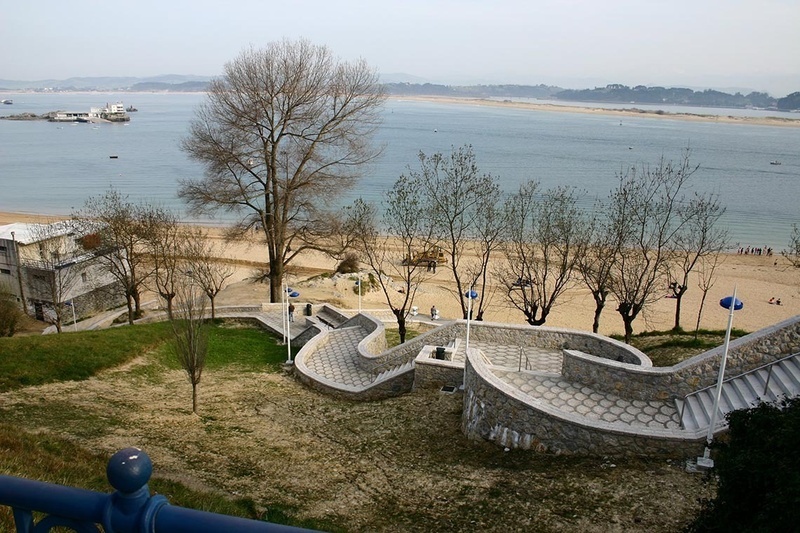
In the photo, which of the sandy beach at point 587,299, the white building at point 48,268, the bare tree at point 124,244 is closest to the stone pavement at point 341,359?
the sandy beach at point 587,299

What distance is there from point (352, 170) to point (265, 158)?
433 cm

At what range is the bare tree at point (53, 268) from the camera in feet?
93.2

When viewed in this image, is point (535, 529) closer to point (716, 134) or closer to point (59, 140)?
point (59, 140)

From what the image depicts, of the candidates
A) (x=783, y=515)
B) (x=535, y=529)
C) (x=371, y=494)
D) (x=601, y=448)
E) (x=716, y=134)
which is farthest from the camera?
(x=716, y=134)

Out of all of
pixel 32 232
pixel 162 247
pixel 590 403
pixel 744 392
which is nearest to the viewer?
pixel 744 392

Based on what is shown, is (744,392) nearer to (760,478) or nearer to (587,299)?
(760,478)

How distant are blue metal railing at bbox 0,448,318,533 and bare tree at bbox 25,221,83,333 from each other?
2937cm

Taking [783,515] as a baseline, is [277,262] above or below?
below

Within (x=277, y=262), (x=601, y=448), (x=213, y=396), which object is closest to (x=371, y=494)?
(x=601, y=448)

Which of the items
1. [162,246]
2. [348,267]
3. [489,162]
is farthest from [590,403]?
[489,162]

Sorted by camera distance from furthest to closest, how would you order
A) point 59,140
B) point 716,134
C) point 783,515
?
point 716,134 < point 59,140 < point 783,515

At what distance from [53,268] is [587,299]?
96.9 ft

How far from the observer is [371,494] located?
973cm

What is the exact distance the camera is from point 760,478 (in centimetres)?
568
